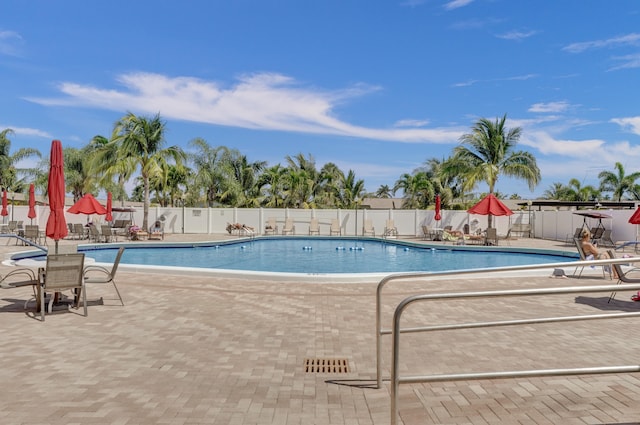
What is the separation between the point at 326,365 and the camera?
4438 mm

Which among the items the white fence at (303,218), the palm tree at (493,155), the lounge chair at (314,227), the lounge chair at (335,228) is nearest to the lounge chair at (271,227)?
the white fence at (303,218)

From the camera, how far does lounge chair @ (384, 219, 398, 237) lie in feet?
89.2

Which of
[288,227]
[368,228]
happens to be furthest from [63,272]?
[368,228]

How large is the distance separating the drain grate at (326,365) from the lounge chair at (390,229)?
2267 centimetres

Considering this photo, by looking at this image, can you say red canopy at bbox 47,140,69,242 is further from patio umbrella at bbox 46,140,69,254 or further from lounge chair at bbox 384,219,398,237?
lounge chair at bbox 384,219,398,237

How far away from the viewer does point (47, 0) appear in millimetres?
11758

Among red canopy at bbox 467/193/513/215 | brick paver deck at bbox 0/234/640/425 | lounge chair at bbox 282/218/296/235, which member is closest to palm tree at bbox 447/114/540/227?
red canopy at bbox 467/193/513/215

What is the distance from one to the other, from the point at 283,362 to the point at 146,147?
23398mm

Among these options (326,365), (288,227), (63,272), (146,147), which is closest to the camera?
(326,365)

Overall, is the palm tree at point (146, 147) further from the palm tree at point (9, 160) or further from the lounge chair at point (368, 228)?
the palm tree at point (9, 160)

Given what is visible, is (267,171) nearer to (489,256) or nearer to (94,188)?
(94,188)

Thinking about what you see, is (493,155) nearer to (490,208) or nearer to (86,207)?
(490,208)

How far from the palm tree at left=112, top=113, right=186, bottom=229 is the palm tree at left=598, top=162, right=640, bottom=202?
40.3 metres

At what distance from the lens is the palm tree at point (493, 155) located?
87.6 ft
